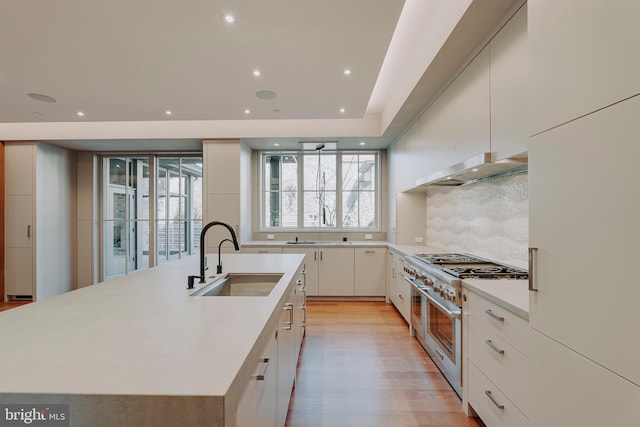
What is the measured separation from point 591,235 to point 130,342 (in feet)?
4.98

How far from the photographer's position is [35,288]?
464cm

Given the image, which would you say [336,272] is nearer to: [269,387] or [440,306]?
[440,306]

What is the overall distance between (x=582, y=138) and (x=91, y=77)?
3639 millimetres

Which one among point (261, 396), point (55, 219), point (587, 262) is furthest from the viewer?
point (55, 219)

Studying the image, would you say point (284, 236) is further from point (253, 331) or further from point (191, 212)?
point (253, 331)

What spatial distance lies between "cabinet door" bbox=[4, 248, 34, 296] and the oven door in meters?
6.06

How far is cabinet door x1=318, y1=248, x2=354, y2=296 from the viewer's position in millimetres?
4586

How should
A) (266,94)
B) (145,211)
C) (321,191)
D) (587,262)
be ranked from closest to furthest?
(587,262) < (266,94) < (321,191) < (145,211)

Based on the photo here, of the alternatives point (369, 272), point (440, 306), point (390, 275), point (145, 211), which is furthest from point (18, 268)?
point (440, 306)

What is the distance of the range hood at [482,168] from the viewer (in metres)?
1.94

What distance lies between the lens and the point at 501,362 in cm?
155

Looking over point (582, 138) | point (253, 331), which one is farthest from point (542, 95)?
point (253, 331)

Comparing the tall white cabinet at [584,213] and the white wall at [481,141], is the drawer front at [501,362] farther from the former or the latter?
the white wall at [481,141]

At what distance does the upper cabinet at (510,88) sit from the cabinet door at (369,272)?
2.89 meters
